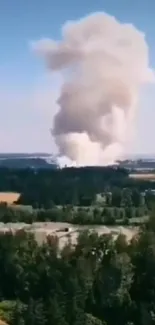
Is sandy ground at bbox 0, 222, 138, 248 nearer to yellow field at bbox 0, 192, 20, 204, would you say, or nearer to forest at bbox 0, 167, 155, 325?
forest at bbox 0, 167, 155, 325

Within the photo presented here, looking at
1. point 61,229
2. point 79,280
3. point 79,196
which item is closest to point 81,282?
point 79,280

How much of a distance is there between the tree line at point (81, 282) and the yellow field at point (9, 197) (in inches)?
654

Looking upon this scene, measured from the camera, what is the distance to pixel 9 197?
3909 cm

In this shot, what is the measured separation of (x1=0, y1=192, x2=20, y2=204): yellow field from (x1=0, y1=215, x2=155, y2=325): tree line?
16623mm

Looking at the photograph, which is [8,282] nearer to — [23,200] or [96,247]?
[96,247]

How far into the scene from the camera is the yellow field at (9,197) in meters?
37.1

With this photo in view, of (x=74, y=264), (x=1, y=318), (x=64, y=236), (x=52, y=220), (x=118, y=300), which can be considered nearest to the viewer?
(x=1, y=318)

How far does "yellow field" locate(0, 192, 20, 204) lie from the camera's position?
122 feet

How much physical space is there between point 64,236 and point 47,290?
6.12 m

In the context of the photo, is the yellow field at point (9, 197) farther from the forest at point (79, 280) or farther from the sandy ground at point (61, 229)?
the forest at point (79, 280)

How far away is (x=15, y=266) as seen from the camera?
61.5ft

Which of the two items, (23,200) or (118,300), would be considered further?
(23,200)

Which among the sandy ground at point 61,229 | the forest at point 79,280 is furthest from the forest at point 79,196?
the forest at point 79,280

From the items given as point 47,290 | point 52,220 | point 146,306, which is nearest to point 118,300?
point 146,306
